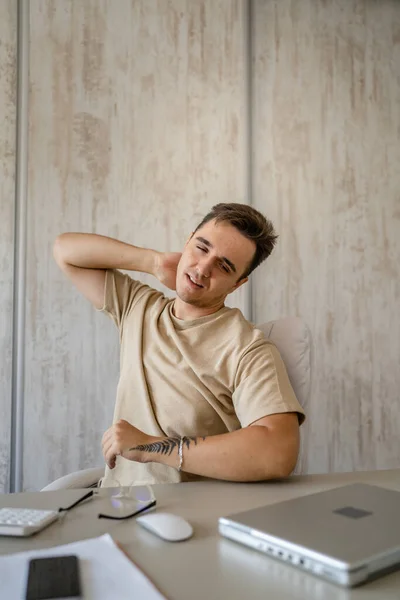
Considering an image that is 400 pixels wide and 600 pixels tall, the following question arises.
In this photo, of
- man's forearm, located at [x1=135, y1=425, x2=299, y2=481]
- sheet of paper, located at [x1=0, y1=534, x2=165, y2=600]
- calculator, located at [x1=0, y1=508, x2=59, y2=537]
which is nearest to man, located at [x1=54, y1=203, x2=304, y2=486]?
man's forearm, located at [x1=135, y1=425, x2=299, y2=481]

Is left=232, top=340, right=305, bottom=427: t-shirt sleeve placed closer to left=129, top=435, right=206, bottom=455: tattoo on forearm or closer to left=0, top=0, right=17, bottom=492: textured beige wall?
left=129, top=435, right=206, bottom=455: tattoo on forearm

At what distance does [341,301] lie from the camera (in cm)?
289

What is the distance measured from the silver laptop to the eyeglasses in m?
0.18

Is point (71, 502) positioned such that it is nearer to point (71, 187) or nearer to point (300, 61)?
point (71, 187)

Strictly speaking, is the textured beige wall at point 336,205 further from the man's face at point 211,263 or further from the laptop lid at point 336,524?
the laptop lid at point 336,524

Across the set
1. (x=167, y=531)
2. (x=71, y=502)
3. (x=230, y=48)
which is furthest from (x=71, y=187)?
(x=167, y=531)

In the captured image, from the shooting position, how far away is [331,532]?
0.77m

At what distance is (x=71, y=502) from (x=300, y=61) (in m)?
2.55

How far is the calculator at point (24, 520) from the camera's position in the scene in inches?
33.9

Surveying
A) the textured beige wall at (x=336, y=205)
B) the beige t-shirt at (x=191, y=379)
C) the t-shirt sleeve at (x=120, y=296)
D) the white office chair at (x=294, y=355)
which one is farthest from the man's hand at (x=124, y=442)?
the textured beige wall at (x=336, y=205)

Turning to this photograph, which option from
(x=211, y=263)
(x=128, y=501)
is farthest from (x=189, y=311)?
(x=128, y=501)

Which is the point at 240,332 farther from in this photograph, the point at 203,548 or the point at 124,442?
the point at 203,548

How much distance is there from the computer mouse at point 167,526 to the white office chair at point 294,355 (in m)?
0.67

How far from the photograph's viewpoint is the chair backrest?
1581 millimetres
